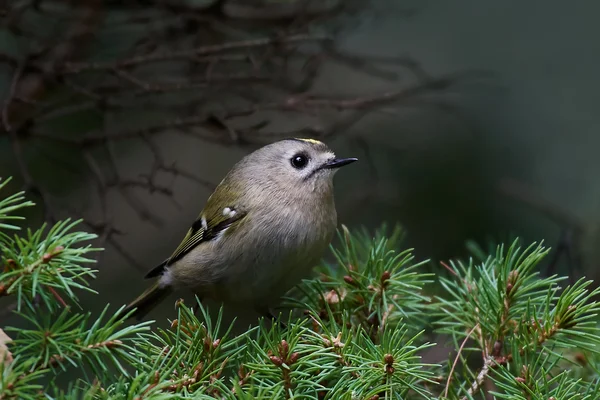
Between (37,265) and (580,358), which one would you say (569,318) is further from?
(37,265)

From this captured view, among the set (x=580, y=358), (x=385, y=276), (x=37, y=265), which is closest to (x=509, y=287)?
(x=385, y=276)

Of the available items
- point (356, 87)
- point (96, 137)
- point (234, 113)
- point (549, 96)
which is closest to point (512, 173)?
point (549, 96)

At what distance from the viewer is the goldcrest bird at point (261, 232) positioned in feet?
5.02

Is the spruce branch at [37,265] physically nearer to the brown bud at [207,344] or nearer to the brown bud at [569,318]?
the brown bud at [207,344]

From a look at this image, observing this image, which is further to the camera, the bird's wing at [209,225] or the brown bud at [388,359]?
the bird's wing at [209,225]

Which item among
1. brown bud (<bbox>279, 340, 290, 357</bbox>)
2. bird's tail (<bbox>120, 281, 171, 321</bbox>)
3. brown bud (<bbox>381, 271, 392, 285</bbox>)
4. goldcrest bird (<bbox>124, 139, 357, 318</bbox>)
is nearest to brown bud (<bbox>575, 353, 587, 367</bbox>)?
brown bud (<bbox>381, 271, 392, 285</bbox>)

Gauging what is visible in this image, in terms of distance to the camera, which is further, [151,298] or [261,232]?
[151,298]

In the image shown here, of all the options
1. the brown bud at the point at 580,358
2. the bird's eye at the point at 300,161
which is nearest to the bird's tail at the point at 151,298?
the bird's eye at the point at 300,161

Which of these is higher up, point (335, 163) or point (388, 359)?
point (335, 163)

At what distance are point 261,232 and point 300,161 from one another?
27 centimetres

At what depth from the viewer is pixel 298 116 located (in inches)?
87.9

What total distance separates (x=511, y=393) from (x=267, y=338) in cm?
38

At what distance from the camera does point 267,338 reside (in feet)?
3.43

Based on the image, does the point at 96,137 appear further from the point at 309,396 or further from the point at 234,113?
the point at 309,396
